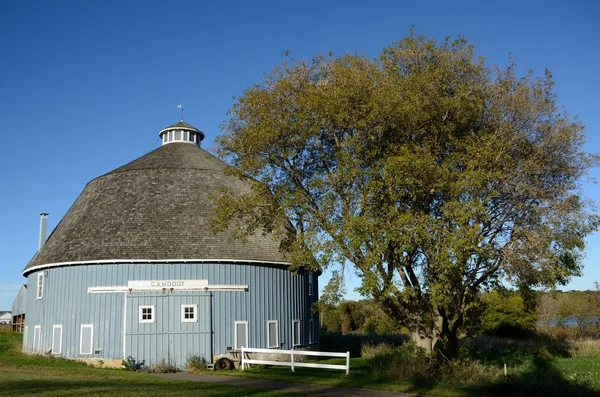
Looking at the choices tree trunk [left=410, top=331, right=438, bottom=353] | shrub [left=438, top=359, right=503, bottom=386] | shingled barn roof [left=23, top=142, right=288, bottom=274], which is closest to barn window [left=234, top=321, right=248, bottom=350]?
shingled barn roof [left=23, top=142, right=288, bottom=274]

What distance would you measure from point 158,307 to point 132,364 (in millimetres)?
2437

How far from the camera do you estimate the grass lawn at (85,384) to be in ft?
47.5

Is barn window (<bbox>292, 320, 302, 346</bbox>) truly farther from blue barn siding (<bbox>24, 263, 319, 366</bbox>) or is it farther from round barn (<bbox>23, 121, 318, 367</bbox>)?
blue barn siding (<bbox>24, 263, 319, 366</bbox>)

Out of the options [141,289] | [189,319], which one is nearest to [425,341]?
[189,319]

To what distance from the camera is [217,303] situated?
24.0 metres

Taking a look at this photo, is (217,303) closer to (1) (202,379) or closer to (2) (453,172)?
(1) (202,379)

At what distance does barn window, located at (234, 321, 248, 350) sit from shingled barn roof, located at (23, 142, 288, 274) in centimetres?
280

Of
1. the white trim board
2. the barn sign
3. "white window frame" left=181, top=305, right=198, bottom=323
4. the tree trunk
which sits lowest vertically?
the tree trunk

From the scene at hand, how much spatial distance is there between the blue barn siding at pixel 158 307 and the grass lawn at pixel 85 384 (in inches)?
77.7

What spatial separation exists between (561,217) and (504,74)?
4956 mm

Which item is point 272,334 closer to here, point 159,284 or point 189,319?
point 189,319

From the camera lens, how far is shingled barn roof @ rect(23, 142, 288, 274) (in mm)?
24109

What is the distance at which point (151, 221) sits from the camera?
25203mm

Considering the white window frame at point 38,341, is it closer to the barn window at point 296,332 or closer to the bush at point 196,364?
the bush at point 196,364
